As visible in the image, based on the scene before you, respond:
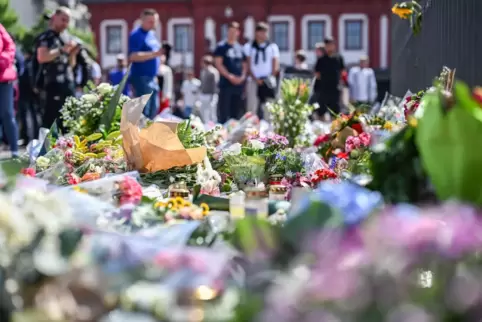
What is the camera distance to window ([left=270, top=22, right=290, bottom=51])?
55.9m

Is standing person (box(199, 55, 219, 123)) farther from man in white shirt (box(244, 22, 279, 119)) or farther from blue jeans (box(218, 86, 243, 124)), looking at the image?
blue jeans (box(218, 86, 243, 124))

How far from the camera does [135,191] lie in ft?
11.2

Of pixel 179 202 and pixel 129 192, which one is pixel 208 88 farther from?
pixel 179 202

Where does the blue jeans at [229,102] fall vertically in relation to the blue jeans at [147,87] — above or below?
below

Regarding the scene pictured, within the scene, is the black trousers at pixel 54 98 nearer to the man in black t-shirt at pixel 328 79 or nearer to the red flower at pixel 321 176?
the red flower at pixel 321 176

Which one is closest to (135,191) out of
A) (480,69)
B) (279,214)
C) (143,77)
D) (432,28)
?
(279,214)

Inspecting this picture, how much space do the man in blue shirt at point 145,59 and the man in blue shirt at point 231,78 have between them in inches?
116

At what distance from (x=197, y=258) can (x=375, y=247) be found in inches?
16.4

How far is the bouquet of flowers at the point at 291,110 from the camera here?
9125 mm

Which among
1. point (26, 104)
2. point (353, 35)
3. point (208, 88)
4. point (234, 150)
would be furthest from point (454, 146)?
point (353, 35)

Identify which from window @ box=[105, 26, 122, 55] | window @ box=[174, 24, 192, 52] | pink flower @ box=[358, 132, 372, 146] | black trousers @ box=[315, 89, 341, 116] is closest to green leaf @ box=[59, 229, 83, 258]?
pink flower @ box=[358, 132, 372, 146]

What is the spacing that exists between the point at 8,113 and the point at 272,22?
46.3m

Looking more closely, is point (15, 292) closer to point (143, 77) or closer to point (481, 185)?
point (481, 185)

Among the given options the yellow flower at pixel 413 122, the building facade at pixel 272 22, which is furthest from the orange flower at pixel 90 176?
the building facade at pixel 272 22
